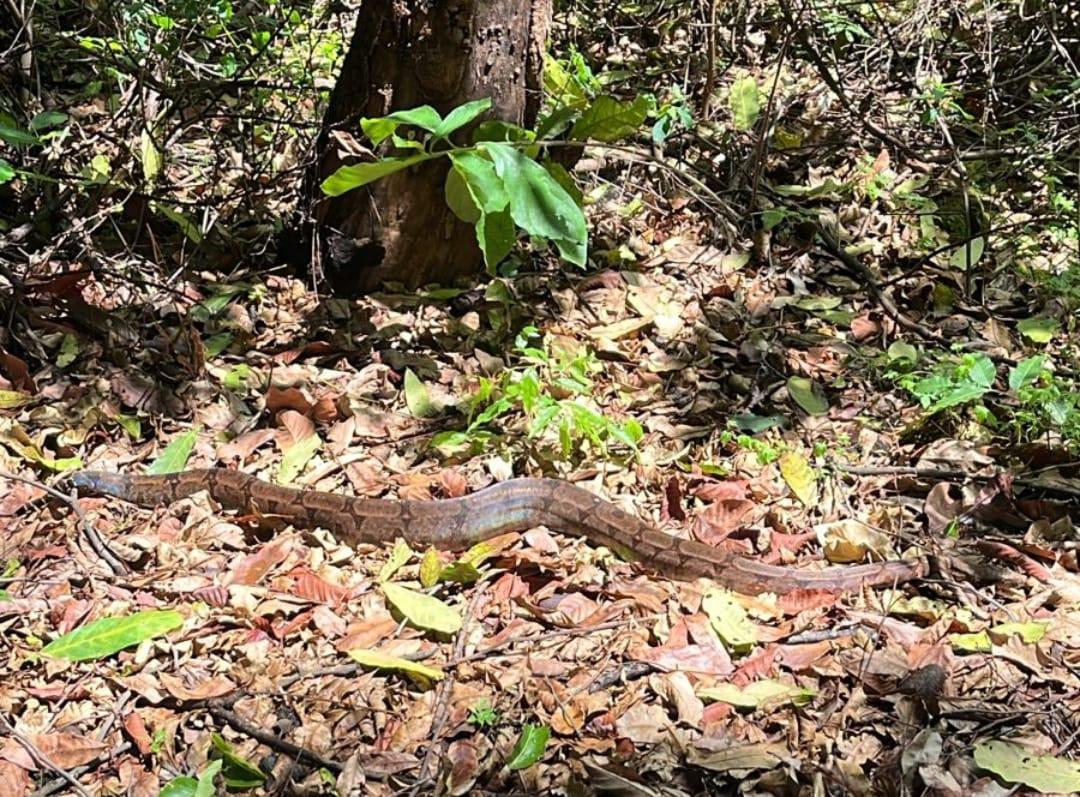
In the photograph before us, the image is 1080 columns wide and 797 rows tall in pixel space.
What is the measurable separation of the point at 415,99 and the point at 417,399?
1.32 metres

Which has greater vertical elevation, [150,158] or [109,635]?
[150,158]

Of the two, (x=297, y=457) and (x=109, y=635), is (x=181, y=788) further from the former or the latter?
(x=297, y=457)

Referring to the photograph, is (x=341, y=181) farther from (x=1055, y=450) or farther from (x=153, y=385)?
(x=1055, y=450)

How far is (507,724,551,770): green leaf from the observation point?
2904 mm

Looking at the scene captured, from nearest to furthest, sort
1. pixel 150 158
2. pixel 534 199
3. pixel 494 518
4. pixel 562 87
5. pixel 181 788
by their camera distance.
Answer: pixel 181 788, pixel 534 199, pixel 494 518, pixel 150 158, pixel 562 87

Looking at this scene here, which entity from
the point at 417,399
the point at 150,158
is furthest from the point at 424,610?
the point at 150,158

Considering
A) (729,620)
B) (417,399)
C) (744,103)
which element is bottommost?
(729,620)

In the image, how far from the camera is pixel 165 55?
16.7 ft

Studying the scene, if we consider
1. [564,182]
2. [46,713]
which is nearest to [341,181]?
[564,182]

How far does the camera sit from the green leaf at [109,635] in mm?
3121

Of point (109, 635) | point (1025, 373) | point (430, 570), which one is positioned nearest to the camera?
point (109, 635)

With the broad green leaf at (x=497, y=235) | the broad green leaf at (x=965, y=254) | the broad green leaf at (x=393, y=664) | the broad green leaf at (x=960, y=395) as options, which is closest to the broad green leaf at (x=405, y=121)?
the broad green leaf at (x=497, y=235)

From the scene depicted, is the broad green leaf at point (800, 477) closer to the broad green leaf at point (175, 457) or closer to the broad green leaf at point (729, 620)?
the broad green leaf at point (729, 620)

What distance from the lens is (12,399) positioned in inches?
174
